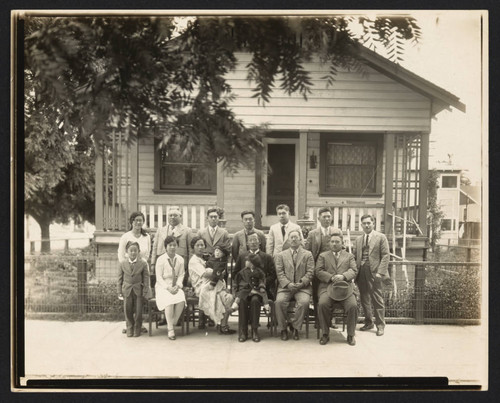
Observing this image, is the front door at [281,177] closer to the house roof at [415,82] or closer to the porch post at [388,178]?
the porch post at [388,178]

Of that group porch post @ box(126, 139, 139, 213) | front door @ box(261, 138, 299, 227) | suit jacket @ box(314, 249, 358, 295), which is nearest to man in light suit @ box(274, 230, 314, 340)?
suit jacket @ box(314, 249, 358, 295)

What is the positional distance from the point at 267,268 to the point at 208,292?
2.69 ft

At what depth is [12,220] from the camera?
5.62m

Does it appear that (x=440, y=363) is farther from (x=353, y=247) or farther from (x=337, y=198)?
(x=337, y=198)

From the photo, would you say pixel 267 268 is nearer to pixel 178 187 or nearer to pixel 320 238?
pixel 320 238

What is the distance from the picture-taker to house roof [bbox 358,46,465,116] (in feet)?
17.5

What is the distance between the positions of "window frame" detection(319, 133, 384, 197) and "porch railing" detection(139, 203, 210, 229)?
191cm

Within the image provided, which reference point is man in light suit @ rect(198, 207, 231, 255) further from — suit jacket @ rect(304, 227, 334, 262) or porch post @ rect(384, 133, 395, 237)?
porch post @ rect(384, 133, 395, 237)

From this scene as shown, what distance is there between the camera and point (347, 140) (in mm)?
8102

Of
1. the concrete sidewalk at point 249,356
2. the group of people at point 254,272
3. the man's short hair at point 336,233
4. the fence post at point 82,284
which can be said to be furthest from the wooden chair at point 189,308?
the man's short hair at point 336,233

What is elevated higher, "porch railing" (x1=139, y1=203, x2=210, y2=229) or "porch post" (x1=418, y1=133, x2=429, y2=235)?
"porch post" (x1=418, y1=133, x2=429, y2=235)

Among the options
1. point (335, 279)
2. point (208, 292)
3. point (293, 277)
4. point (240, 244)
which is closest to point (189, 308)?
point (208, 292)

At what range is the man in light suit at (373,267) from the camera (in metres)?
6.66

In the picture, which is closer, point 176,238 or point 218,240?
point 218,240
